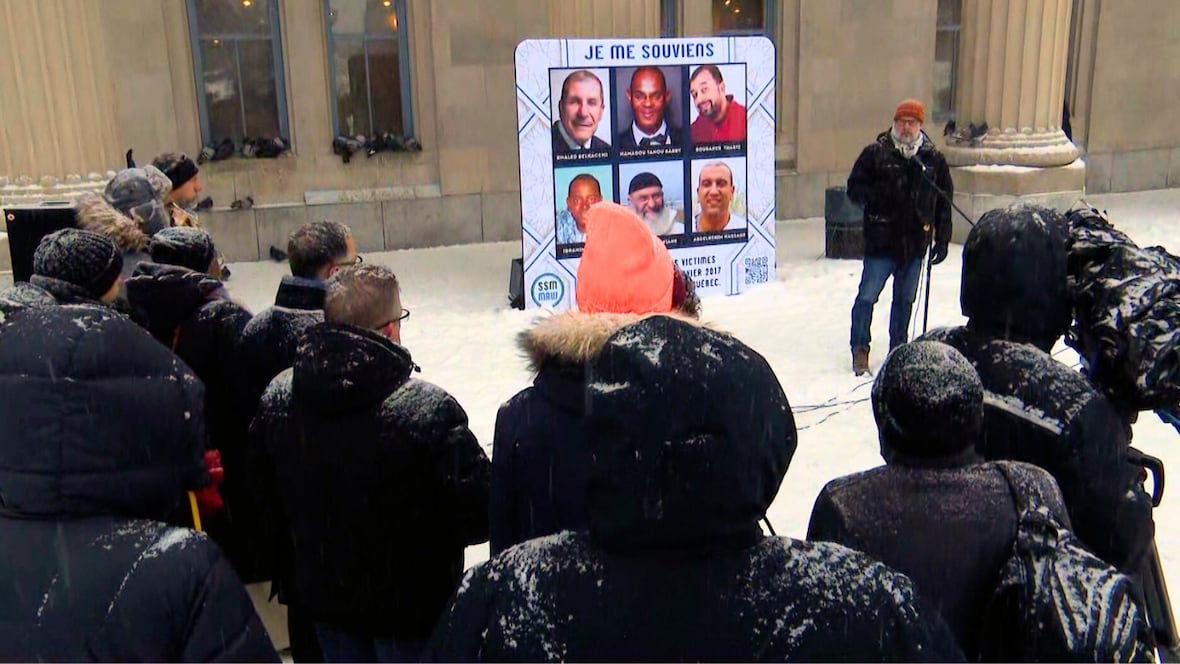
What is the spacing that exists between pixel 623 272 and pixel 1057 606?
4.35 ft

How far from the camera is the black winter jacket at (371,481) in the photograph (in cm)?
269

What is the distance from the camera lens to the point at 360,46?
12281 millimetres

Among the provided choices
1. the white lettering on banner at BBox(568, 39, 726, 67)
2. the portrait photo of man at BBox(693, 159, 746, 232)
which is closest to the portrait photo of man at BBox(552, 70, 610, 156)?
the white lettering on banner at BBox(568, 39, 726, 67)

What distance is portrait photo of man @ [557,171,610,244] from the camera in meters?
9.05

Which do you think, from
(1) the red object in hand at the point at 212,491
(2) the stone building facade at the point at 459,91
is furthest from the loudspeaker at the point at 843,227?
(1) the red object in hand at the point at 212,491

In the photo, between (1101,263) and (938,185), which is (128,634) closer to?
(1101,263)

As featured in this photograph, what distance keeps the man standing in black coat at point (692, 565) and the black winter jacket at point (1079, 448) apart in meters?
1.24

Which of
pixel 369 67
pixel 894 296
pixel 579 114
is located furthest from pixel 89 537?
pixel 369 67

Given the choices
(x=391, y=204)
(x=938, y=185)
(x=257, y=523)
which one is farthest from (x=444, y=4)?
(x=257, y=523)

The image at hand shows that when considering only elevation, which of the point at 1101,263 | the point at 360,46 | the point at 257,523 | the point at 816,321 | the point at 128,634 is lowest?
the point at 816,321

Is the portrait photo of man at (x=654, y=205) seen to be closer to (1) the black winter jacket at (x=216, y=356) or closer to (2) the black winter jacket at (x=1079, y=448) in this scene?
(1) the black winter jacket at (x=216, y=356)

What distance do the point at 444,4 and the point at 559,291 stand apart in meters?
4.88

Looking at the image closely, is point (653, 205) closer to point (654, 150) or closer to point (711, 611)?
point (654, 150)

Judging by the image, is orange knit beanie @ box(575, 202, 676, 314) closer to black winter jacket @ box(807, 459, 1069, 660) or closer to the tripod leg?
black winter jacket @ box(807, 459, 1069, 660)
